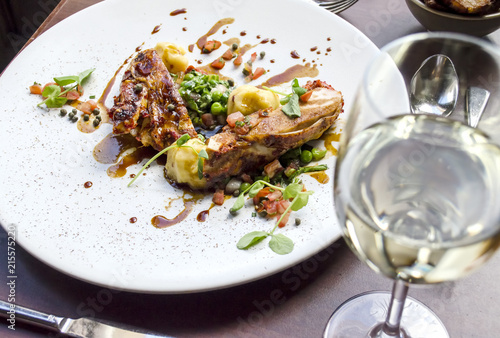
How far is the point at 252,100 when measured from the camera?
2.19 metres

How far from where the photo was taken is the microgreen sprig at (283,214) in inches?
65.4

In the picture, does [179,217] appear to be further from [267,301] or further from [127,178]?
[267,301]

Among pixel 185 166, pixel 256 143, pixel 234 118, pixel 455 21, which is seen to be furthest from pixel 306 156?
pixel 455 21

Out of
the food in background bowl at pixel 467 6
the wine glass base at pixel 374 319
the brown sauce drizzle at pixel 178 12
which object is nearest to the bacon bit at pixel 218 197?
the wine glass base at pixel 374 319

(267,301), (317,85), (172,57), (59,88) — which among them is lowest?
(267,301)

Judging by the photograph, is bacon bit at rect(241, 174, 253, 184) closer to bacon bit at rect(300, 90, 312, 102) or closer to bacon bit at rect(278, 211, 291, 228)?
bacon bit at rect(278, 211, 291, 228)

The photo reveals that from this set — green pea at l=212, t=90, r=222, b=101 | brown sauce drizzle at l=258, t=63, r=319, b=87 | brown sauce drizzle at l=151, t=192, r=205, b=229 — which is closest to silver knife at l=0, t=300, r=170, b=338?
brown sauce drizzle at l=151, t=192, r=205, b=229

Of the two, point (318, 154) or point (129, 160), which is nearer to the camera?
point (318, 154)

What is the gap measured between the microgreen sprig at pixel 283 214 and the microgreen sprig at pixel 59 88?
956 millimetres

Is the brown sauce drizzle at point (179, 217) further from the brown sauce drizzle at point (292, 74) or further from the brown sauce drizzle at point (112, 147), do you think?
the brown sauce drizzle at point (292, 74)

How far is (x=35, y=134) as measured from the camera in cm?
216

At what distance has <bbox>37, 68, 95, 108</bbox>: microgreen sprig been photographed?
2.26 m

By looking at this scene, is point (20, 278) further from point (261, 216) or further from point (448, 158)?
point (448, 158)

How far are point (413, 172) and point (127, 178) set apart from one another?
1160 millimetres
